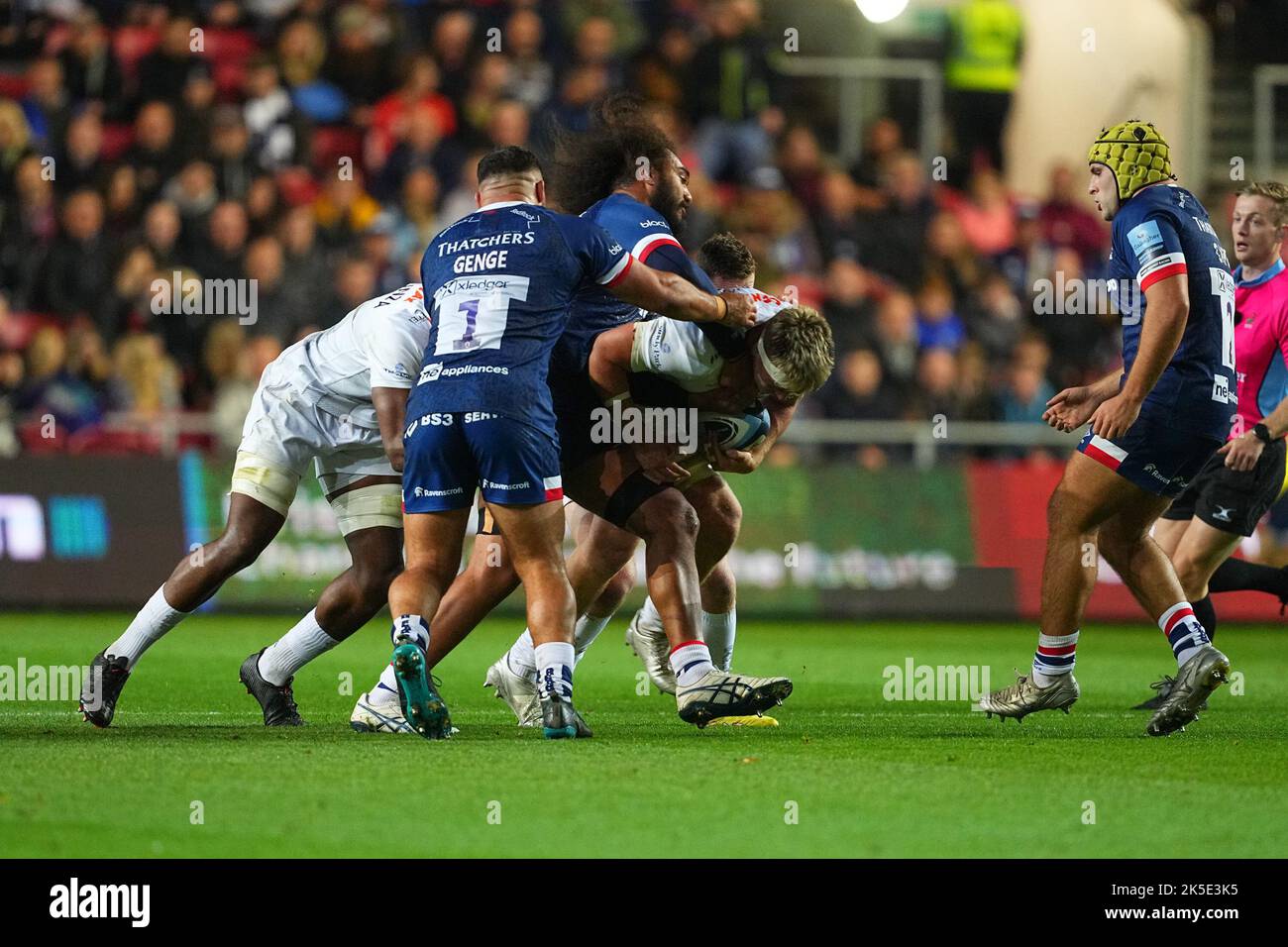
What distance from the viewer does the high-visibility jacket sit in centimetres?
2059

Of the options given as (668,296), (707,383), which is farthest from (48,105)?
(668,296)

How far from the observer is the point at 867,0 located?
19312 mm

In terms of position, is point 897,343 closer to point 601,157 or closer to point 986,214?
point 986,214

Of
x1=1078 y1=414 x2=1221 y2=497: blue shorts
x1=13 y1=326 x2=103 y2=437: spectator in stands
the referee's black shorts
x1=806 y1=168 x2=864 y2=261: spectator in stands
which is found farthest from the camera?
x1=806 y1=168 x2=864 y2=261: spectator in stands

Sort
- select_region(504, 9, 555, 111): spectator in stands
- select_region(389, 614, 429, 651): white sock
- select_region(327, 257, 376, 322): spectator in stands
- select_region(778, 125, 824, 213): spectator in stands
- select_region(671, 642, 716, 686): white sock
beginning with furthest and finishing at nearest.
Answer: select_region(778, 125, 824, 213): spectator in stands → select_region(504, 9, 555, 111): spectator in stands → select_region(327, 257, 376, 322): spectator in stands → select_region(671, 642, 716, 686): white sock → select_region(389, 614, 429, 651): white sock

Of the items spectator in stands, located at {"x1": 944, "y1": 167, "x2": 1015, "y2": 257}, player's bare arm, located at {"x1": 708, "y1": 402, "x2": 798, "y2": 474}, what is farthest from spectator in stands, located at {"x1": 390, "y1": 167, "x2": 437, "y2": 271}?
player's bare arm, located at {"x1": 708, "y1": 402, "x2": 798, "y2": 474}

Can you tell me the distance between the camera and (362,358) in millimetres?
8320

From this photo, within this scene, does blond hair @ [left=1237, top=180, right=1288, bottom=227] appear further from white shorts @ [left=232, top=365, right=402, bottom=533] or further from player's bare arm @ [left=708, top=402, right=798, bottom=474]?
white shorts @ [left=232, top=365, right=402, bottom=533]

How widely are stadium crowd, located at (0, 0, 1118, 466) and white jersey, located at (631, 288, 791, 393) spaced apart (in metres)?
8.33

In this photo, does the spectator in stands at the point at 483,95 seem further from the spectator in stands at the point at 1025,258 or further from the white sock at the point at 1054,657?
the white sock at the point at 1054,657

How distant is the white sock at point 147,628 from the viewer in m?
8.02

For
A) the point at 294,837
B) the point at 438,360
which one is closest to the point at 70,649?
the point at 438,360

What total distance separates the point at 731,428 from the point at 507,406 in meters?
1.26

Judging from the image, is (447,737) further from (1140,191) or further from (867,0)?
(867,0)
